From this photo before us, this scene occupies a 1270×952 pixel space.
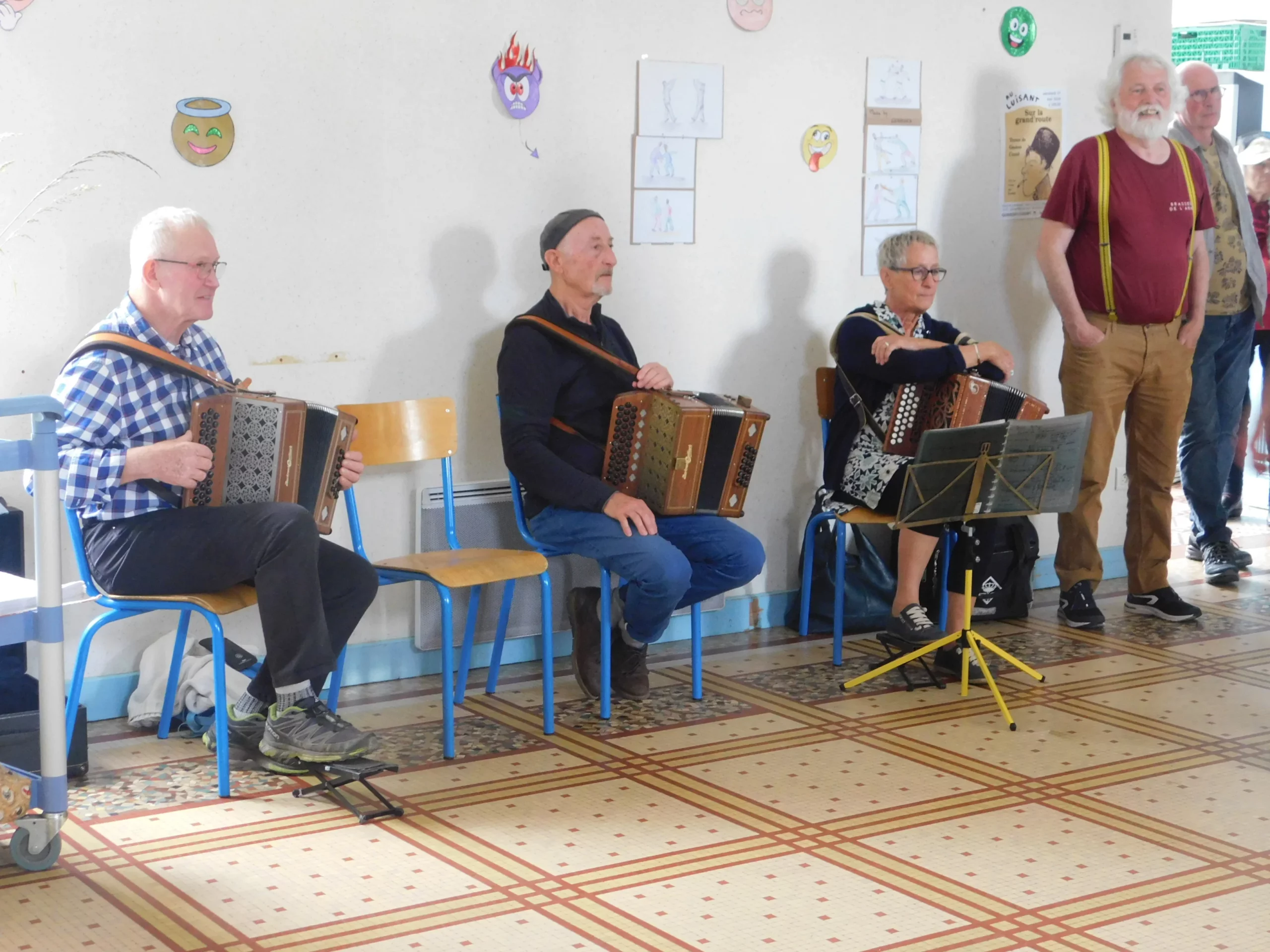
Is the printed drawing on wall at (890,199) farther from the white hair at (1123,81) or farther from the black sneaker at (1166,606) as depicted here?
the black sneaker at (1166,606)

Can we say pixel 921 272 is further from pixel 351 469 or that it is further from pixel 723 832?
pixel 723 832

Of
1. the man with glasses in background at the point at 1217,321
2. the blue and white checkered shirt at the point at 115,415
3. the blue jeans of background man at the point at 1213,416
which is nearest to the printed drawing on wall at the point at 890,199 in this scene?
the man with glasses in background at the point at 1217,321

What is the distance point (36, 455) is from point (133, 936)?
0.85 meters

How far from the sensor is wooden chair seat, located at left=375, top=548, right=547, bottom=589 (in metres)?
3.62

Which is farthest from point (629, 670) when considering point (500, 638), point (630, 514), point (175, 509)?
point (175, 509)

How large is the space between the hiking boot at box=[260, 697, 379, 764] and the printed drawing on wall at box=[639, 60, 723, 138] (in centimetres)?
205

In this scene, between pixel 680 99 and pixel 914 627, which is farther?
pixel 680 99

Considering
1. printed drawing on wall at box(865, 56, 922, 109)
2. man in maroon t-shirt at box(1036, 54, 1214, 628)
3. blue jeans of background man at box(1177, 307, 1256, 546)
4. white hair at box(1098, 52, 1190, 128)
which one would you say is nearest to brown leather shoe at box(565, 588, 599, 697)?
man in maroon t-shirt at box(1036, 54, 1214, 628)

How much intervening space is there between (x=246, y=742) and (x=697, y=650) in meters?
1.20

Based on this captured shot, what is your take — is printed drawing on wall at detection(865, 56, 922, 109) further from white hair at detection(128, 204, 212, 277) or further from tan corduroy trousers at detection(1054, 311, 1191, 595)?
white hair at detection(128, 204, 212, 277)

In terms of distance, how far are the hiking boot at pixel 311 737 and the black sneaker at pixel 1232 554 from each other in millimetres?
3628

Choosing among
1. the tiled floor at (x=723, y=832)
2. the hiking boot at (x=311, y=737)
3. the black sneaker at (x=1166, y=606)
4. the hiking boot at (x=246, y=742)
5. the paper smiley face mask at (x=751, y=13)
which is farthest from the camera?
the black sneaker at (x=1166, y=606)

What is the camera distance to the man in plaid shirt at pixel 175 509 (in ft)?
10.5

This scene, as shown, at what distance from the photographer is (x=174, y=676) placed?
367 centimetres
